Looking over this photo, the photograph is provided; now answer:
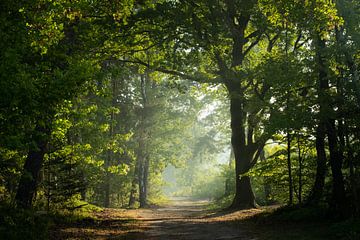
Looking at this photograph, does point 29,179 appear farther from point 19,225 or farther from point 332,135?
Result: point 332,135

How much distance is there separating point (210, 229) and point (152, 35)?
1072 centimetres

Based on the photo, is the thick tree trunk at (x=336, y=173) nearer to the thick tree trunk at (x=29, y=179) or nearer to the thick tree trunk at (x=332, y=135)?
the thick tree trunk at (x=332, y=135)

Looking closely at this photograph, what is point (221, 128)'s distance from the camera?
145 feet

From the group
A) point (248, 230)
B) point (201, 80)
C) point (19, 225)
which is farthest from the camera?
point (201, 80)

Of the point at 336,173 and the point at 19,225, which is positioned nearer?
the point at 19,225

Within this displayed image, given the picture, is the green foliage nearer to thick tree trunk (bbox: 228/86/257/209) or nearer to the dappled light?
the dappled light

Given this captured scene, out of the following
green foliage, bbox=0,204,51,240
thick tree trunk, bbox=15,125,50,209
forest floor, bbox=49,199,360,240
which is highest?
thick tree trunk, bbox=15,125,50,209

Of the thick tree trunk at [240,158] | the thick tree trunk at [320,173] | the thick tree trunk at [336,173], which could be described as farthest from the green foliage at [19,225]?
the thick tree trunk at [240,158]

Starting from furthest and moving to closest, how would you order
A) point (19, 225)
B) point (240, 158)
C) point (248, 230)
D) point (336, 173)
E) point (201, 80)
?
point (201, 80)
point (240, 158)
point (248, 230)
point (336, 173)
point (19, 225)

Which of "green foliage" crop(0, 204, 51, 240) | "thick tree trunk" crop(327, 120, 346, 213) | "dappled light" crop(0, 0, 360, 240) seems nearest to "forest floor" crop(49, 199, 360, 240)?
"dappled light" crop(0, 0, 360, 240)

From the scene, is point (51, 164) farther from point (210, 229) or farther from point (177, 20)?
point (177, 20)

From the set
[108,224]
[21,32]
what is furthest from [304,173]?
[21,32]

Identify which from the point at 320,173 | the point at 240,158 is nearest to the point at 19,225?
the point at 320,173

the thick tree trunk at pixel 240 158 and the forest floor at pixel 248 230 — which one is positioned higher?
the thick tree trunk at pixel 240 158
